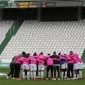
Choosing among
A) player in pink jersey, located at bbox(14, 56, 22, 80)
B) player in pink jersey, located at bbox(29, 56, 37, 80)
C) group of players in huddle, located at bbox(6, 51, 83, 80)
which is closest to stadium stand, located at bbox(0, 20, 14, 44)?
player in pink jersey, located at bbox(14, 56, 22, 80)

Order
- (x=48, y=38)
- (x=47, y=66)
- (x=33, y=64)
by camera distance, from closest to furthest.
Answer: (x=33, y=64)
(x=47, y=66)
(x=48, y=38)

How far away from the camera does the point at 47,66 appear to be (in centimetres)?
2534

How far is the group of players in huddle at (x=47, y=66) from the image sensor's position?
25.2 meters

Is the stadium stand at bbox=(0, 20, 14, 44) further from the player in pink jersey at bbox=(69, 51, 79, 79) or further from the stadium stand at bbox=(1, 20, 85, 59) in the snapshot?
the player in pink jersey at bbox=(69, 51, 79, 79)

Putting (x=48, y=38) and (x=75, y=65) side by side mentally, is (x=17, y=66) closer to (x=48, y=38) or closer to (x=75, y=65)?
(x=75, y=65)

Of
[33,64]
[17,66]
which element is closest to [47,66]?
[33,64]

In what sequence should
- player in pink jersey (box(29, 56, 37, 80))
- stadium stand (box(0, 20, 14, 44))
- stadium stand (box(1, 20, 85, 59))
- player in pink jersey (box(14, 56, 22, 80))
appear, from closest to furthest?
1. player in pink jersey (box(29, 56, 37, 80))
2. player in pink jersey (box(14, 56, 22, 80))
3. stadium stand (box(1, 20, 85, 59))
4. stadium stand (box(0, 20, 14, 44))

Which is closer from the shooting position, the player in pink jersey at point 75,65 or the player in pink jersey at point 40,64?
the player in pink jersey at point 40,64

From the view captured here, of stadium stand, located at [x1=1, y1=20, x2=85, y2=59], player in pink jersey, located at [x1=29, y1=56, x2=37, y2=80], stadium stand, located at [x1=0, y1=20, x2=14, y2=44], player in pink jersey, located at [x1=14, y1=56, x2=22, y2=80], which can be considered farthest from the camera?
stadium stand, located at [x1=0, y1=20, x2=14, y2=44]

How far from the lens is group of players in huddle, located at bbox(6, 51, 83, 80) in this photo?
25172mm

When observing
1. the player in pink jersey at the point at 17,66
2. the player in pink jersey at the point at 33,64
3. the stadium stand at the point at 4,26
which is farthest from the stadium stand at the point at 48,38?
the player in pink jersey at the point at 33,64

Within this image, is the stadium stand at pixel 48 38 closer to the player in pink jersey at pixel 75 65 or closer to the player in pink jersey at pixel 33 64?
the player in pink jersey at pixel 75 65

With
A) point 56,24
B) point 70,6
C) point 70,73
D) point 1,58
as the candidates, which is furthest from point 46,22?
point 70,73

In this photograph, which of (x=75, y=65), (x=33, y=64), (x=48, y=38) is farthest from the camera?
(x=48, y=38)
